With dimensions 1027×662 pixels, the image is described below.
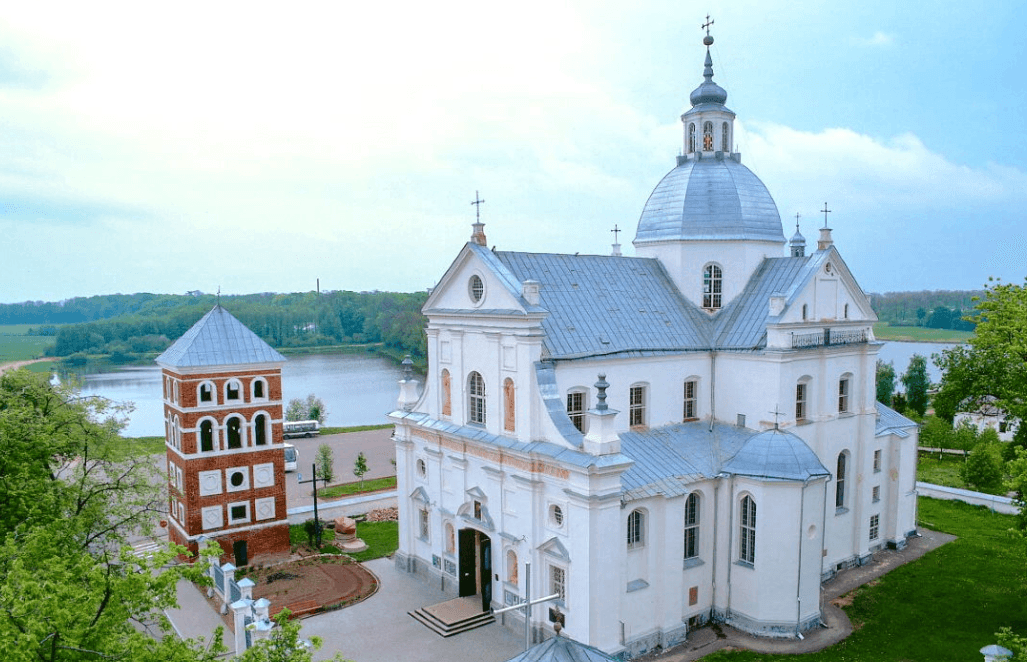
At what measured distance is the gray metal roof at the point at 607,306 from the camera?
20031mm

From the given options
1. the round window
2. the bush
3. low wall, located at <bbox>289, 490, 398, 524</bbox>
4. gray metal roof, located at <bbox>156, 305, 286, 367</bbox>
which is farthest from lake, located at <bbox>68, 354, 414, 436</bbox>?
the bush

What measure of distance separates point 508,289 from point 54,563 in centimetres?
1135

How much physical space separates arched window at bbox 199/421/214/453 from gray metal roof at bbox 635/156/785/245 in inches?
612

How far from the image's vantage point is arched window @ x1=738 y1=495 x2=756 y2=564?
19.4m

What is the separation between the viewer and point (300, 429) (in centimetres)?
4678

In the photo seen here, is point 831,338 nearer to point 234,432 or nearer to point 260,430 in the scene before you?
point 260,430

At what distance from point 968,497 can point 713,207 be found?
18.8 meters

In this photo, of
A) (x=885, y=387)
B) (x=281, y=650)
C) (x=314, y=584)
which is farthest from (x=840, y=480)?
(x=885, y=387)

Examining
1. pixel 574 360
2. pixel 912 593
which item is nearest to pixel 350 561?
pixel 574 360

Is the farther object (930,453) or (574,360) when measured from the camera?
(930,453)

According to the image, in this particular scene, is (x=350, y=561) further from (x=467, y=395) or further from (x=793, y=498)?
(x=793, y=498)

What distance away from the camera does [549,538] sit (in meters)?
18.2

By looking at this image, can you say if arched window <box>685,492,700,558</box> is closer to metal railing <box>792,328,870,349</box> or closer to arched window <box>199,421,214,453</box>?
metal railing <box>792,328,870,349</box>

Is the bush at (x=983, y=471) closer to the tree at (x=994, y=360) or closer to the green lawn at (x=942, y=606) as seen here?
the green lawn at (x=942, y=606)
